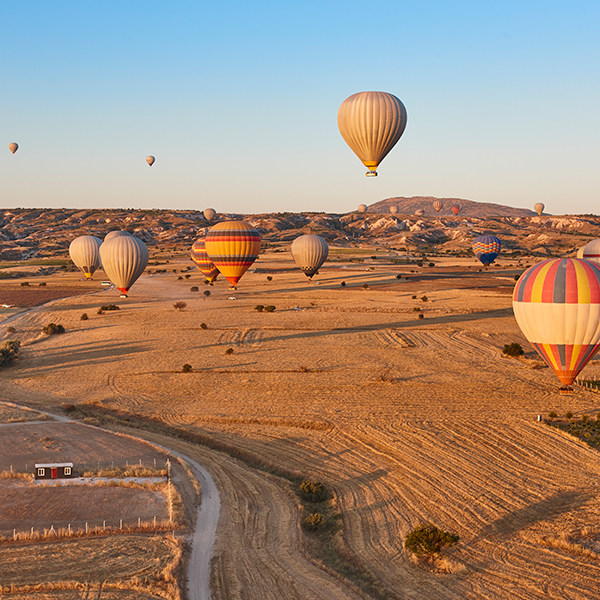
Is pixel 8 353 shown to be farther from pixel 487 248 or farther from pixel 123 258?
pixel 487 248

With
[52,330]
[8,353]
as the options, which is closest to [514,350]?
[8,353]

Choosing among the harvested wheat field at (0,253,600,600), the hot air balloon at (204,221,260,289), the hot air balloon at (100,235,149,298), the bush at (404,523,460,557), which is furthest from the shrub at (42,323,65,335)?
the bush at (404,523,460,557)

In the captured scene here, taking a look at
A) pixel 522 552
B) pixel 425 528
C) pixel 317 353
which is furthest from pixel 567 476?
pixel 317 353

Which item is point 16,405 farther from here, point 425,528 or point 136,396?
point 425,528

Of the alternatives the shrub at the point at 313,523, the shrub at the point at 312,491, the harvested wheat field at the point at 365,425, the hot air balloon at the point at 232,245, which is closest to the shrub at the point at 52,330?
the harvested wheat field at the point at 365,425

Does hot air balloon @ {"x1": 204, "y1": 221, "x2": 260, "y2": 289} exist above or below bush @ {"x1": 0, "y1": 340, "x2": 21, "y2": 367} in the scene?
above

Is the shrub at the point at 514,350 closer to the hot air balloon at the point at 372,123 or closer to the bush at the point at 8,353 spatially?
the hot air balloon at the point at 372,123

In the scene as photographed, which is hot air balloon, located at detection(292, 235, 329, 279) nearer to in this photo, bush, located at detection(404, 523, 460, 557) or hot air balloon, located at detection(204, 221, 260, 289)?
hot air balloon, located at detection(204, 221, 260, 289)
